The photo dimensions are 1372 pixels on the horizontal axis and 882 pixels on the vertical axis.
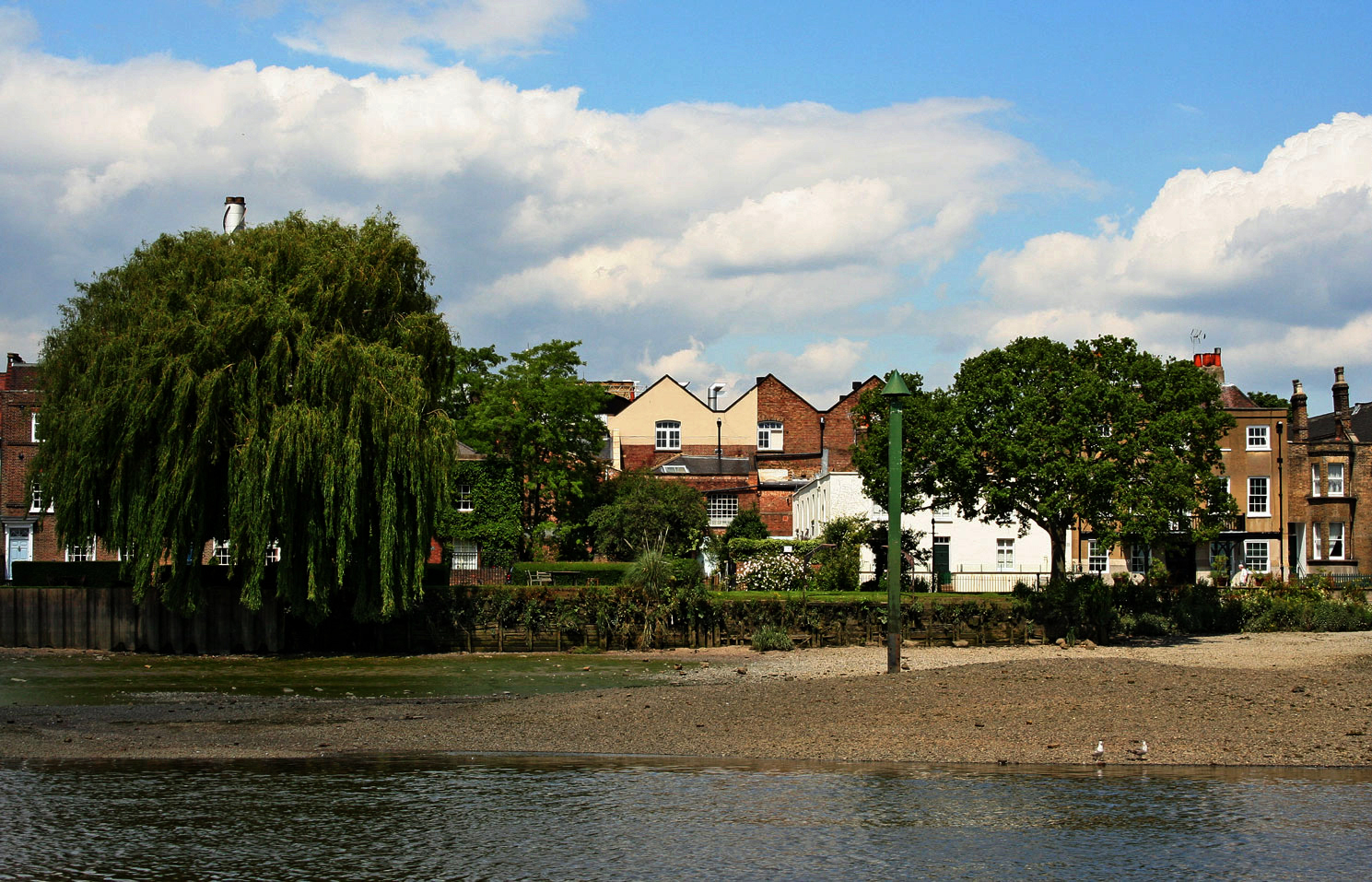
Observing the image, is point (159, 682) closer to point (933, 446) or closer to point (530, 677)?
point (530, 677)

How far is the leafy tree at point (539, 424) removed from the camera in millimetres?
60219

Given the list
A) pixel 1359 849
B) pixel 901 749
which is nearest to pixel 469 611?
pixel 901 749

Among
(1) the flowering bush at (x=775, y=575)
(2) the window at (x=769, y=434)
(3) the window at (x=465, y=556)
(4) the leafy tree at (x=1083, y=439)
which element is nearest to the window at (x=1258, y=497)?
(4) the leafy tree at (x=1083, y=439)

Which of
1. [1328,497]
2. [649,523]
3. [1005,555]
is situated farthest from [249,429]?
[1328,497]

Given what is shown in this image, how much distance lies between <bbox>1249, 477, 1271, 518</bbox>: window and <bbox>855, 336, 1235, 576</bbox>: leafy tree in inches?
930

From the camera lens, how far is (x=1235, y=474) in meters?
59.1

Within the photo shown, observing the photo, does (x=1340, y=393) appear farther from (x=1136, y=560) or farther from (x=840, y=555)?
(x=840, y=555)

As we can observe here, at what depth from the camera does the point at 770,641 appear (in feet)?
119

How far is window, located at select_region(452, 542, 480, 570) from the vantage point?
186 ft

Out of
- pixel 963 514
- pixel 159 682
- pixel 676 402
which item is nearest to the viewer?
pixel 159 682

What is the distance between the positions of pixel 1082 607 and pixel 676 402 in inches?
1882

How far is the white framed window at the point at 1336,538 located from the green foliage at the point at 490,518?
39.5 m

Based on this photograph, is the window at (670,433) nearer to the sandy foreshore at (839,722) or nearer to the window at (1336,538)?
the window at (1336,538)

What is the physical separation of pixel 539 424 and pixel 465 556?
779cm
